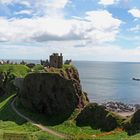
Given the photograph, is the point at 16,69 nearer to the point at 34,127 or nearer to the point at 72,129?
the point at 34,127

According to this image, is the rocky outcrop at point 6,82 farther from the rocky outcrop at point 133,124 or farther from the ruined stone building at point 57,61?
the rocky outcrop at point 133,124

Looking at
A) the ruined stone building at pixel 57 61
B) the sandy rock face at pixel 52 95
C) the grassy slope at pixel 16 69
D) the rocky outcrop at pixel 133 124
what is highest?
the ruined stone building at pixel 57 61

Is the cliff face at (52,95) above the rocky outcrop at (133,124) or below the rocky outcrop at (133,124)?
above

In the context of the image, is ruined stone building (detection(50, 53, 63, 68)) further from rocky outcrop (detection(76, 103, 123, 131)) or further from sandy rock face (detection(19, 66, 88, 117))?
rocky outcrop (detection(76, 103, 123, 131))

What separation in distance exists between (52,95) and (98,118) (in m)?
13.2

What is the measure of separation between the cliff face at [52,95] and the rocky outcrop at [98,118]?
5295mm

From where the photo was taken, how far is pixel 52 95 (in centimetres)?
8500

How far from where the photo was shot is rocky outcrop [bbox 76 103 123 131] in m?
73.7

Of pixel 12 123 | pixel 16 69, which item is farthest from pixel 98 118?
pixel 16 69

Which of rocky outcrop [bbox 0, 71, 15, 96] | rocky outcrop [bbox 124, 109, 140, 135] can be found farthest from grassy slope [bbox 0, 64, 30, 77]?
rocky outcrop [bbox 124, 109, 140, 135]

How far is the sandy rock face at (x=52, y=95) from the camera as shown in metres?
84.1

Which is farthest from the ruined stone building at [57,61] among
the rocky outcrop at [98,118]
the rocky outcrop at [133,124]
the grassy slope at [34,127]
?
the rocky outcrop at [133,124]

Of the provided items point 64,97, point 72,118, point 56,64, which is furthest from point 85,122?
point 56,64

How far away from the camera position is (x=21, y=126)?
74125mm
